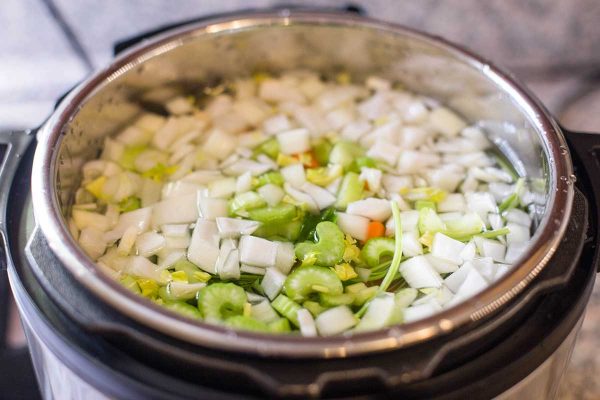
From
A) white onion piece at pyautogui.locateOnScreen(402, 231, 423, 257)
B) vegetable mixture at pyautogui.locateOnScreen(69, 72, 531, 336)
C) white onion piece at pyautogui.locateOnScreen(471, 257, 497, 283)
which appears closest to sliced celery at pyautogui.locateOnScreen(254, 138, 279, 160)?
vegetable mixture at pyautogui.locateOnScreen(69, 72, 531, 336)

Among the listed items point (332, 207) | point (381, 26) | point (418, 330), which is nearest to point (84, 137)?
point (332, 207)

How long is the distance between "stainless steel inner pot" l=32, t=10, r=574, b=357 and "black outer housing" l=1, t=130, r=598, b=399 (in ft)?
0.07

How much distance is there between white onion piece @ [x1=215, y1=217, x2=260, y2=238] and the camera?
1033mm

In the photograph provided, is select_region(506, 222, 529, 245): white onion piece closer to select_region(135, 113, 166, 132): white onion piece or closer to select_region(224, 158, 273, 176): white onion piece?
select_region(224, 158, 273, 176): white onion piece

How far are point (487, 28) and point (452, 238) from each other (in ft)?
2.39

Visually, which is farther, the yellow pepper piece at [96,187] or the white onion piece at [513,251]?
the yellow pepper piece at [96,187]

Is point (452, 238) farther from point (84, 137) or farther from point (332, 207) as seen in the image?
point (84, 137)

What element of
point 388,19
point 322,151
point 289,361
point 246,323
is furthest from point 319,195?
point 388,19

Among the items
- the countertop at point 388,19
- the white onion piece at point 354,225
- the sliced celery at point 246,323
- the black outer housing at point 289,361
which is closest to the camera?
the black outer housing at point 289,361

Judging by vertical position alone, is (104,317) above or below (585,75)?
above

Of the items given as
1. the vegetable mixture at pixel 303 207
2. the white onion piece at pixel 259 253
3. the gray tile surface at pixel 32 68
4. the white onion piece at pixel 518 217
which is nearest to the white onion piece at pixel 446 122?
the vegetable mixture at pixel 303 207

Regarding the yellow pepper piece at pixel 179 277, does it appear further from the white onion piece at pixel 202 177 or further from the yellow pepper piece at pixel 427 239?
the yellow pepper piece at pixel 427 239

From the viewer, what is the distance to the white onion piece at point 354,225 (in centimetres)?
105

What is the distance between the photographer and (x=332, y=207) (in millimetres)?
1105
